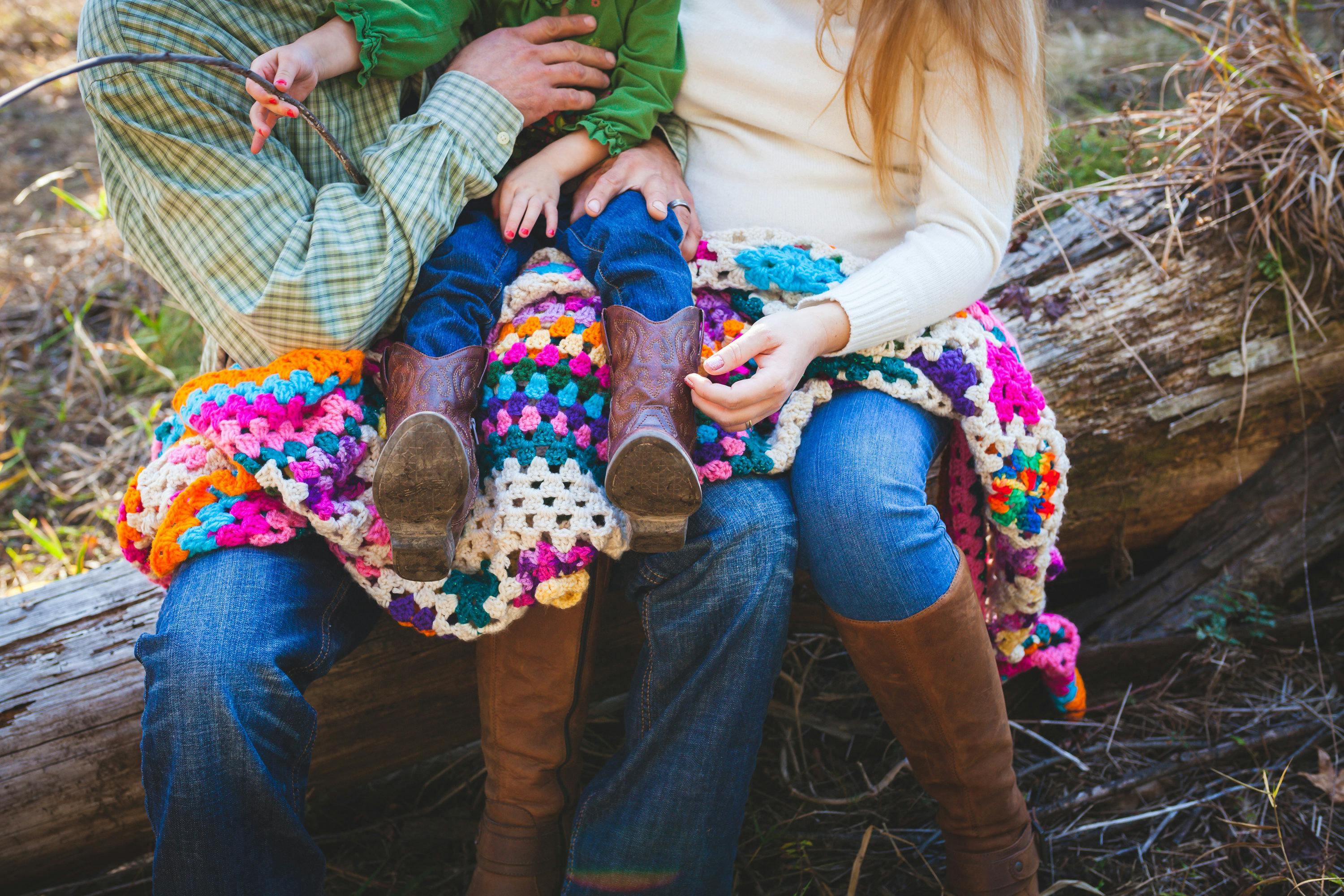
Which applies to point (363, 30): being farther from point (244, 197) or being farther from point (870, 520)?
point (870, 520)

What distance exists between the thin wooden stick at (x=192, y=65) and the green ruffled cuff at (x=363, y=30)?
0.38ft

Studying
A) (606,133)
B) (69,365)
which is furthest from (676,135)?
(69,365)

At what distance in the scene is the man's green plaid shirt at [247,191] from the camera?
1.16 meters

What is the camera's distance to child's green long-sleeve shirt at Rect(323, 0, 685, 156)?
1.31 m

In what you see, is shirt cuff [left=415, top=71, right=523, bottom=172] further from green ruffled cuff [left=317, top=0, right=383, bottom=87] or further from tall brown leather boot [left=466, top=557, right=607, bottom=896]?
tall brown leather boot [left=466, top=557, right=607, bottom=896]

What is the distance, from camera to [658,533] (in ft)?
→ 3.53

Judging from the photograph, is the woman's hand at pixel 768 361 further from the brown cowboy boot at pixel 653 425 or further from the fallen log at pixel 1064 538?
the fallen log at pixel 1064 538

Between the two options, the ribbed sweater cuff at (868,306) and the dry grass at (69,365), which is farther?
the dry grass at (69,365)

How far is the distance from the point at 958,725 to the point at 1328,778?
803 mm

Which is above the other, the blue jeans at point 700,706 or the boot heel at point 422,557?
the boot heel at point 422,557

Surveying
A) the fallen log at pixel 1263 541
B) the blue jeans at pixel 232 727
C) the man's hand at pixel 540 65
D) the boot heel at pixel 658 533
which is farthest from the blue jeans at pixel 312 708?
the fallen log at pixel 1263 541

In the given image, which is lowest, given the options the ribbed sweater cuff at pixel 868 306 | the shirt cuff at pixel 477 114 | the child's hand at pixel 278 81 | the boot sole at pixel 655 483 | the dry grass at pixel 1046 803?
the dry grass at pixel 1046 803

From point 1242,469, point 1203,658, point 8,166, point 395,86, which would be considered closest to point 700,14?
point 395,86

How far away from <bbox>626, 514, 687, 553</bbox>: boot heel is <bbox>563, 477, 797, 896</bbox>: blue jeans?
0.08m
